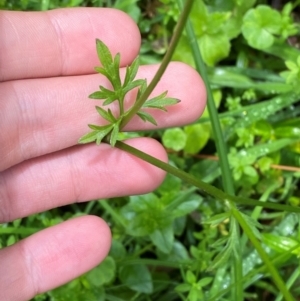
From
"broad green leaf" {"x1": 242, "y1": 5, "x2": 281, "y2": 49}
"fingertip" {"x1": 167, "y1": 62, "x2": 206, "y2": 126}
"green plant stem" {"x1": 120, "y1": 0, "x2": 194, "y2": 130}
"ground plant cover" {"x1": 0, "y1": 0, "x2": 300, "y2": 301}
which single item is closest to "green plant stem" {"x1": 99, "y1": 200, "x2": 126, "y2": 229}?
"ground plant cover" {"x1": 0, "y1": 0, "x2": 300, "y2": 301}

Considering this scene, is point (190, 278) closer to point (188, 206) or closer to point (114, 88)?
point (188, 206)

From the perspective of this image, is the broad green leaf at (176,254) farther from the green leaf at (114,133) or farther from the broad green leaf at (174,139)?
the green leaf at (114,133)

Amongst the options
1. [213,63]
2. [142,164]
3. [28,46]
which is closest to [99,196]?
[142,164]

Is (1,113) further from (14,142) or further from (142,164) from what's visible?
(142,164)

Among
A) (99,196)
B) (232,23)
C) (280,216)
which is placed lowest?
(280,216)

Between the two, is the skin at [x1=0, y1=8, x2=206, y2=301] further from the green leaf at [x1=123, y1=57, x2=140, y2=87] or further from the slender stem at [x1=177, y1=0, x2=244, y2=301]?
the green leaf at [x1=123, y1=57, x2=140, y2=87]

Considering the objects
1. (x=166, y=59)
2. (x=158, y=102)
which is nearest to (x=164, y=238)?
(x=158, y=102)

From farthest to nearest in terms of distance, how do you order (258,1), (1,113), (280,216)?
1. (258,1)
2. (280,216)
3. (1,113)
